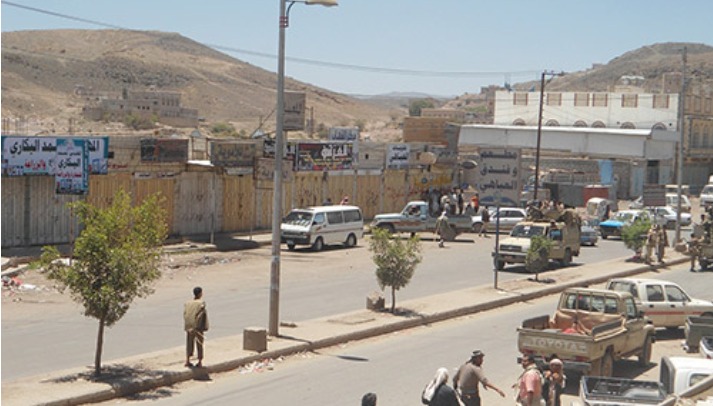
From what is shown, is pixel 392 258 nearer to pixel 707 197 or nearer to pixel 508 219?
pixel 508 219

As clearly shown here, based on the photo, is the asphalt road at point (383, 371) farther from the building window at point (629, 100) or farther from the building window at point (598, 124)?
the building window at point (598, 124)

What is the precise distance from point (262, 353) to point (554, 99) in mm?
79941

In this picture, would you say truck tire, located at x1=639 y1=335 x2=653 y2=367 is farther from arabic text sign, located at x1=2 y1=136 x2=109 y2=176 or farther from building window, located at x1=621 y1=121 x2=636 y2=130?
building window, located at x1=621 y1=121 x2=636 y2=130

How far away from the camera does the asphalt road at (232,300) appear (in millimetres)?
19328

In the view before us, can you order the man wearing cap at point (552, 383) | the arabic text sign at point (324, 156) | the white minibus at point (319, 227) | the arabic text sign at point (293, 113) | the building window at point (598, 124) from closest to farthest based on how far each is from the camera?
the man wearing cap at point (552, 383) < the arabic text sign at point (293, 113) < the white minibus at point (319, 227) < the arabic text sign at point (324, 156) < the building window at point (598, 124)

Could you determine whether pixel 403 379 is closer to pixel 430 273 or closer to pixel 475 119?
pixel 430 273

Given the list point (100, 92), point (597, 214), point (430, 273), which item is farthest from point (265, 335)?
point (100, 92)

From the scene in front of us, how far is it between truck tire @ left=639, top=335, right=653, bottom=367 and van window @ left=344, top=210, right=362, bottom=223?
21563 millimetres

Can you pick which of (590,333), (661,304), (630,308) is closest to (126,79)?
(661,304)

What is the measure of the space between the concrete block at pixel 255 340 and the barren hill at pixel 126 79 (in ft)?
243

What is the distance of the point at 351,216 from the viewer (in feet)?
134

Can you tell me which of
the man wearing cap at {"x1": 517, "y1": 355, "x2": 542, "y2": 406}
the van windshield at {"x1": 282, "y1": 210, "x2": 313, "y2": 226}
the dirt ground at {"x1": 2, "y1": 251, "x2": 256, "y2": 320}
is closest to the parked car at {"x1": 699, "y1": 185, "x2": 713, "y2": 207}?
the van windshield at {"x1": 282, "y1": 210, "x2": 313, "y2": 226}

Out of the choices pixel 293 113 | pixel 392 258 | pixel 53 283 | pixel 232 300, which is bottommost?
pixel 232 300

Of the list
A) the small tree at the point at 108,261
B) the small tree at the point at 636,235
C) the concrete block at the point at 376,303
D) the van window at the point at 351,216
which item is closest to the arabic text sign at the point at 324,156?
the van window at the point at 351,216
